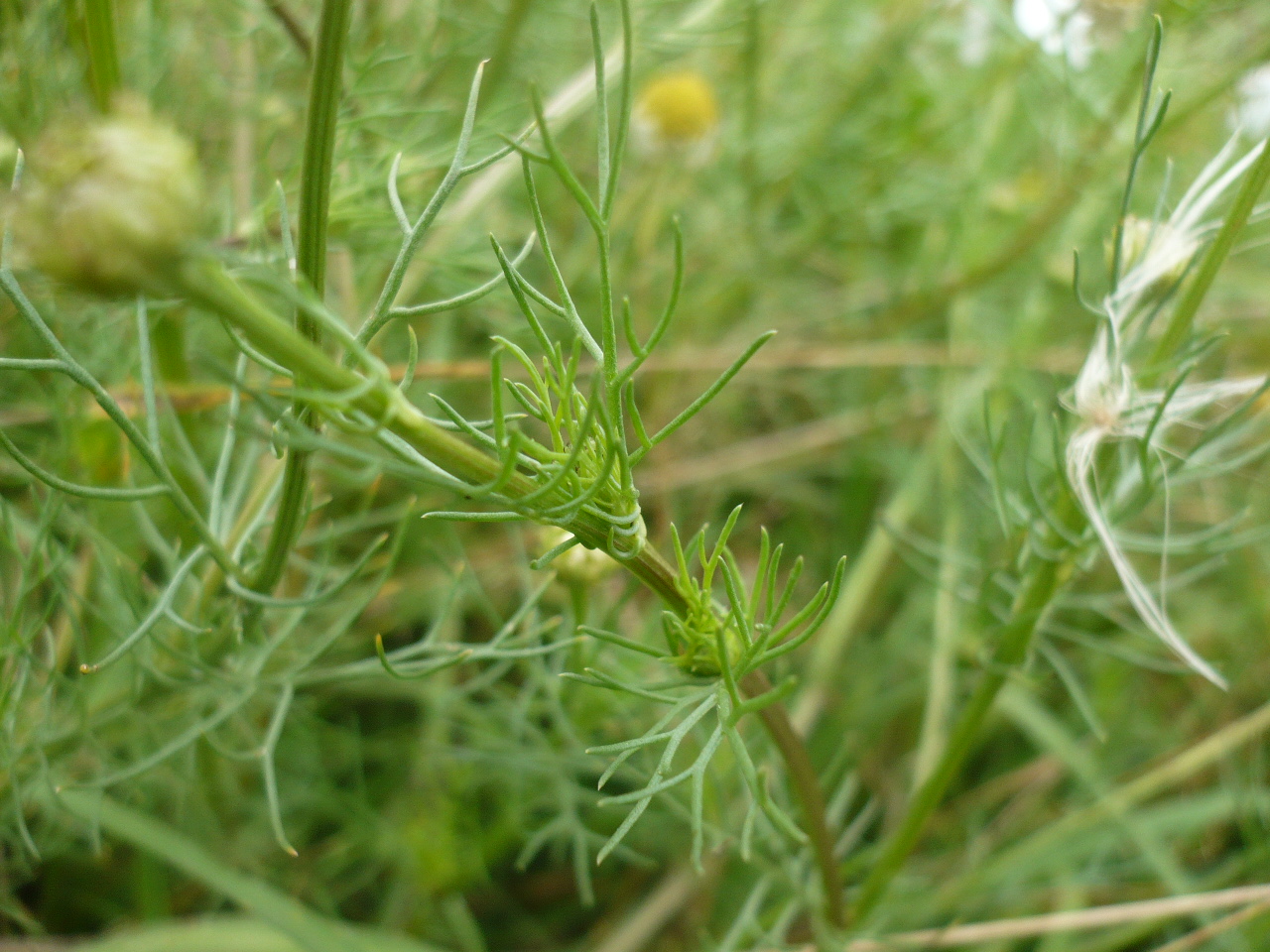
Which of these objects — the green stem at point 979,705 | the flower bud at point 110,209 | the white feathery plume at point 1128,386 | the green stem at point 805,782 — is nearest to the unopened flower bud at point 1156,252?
the white feathery plume at point 1128,386

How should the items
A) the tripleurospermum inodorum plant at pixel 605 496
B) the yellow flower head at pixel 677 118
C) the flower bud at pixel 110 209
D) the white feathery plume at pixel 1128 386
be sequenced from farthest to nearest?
the yellow flower head at pixel 677 118 < the white feathery plume at pixel 1128 386 < the tripleurospermum inodorum plant at pixel 605 496 < the flower bud at pixel 110 209

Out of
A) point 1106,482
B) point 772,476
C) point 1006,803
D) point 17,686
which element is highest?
point 1106,482

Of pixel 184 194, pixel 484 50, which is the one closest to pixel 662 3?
pixel 484 50

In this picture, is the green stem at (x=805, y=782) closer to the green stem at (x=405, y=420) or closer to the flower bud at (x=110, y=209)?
the green stem at (x=405, y=420)

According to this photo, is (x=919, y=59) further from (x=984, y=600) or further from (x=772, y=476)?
(x=984, y=600)

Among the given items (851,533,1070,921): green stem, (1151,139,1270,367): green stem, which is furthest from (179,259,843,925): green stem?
(1151,139,1270,367): green stem
